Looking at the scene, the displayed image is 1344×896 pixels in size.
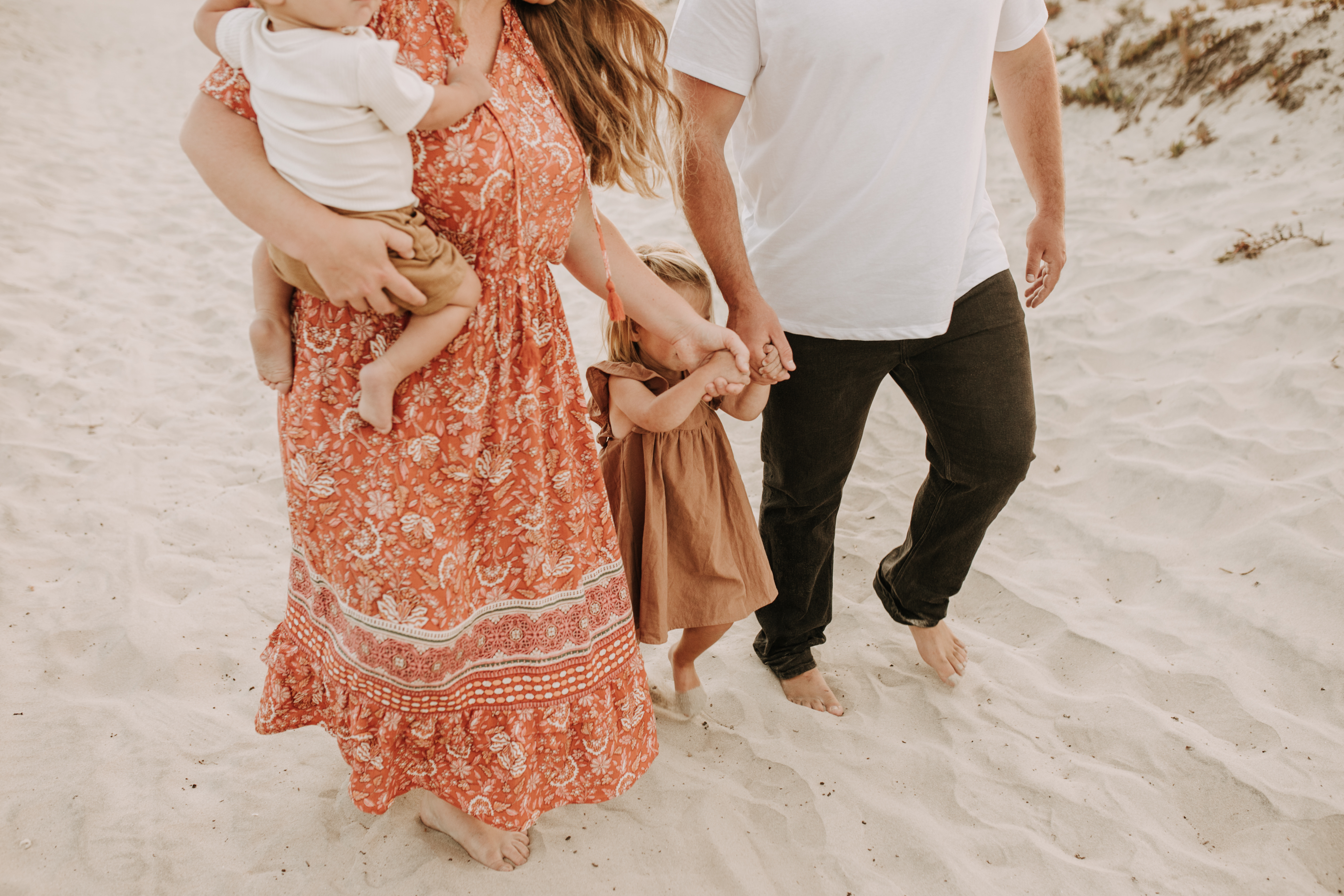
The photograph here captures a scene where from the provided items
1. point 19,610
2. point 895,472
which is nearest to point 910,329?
point 895,472

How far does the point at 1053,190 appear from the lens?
2307 mm

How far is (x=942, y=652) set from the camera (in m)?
2.49

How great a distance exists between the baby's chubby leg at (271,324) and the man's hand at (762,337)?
869mm

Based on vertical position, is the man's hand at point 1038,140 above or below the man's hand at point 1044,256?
above

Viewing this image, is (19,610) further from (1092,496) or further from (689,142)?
(1092,496)

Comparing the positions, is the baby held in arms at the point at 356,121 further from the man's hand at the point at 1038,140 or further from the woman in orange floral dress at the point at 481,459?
the man's hand at the point at 1038,140

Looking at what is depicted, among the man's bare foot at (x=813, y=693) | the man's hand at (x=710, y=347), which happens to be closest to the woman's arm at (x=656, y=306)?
the man's hand at (x=710, y=347)

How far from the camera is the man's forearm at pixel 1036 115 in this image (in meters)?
2.18

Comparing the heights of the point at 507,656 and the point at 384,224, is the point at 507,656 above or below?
below

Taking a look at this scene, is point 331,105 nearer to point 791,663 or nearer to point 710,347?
point 710,347

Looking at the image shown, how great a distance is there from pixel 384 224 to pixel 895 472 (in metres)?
2.63

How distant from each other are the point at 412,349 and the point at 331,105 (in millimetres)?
385

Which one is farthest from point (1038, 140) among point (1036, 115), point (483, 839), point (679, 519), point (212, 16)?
point (483, 839)

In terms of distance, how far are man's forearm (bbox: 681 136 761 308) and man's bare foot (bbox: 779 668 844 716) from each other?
115 centimetres
